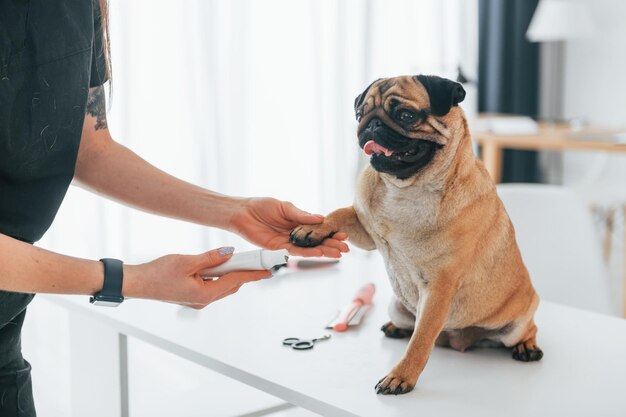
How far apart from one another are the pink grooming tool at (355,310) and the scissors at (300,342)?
5 centimetres

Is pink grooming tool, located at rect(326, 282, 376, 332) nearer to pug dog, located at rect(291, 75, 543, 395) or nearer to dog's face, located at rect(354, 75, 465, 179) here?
pug dog, located at rect(291, 75, 543, 395)

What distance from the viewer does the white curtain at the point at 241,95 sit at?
2582mm

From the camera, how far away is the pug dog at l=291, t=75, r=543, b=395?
985mm

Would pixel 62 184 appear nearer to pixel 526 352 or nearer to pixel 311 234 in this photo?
pixel 311 234

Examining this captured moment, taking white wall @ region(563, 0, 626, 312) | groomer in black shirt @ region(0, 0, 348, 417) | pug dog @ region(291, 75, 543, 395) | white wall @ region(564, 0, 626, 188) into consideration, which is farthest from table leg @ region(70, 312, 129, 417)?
white wall @ region(564, 0, 626, 188)

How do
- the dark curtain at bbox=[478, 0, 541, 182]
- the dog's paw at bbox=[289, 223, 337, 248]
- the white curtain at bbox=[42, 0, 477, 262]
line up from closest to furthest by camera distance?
the dog's paw at bbox=[289, 223, 337, 248], the white curtain at bbox=[42, 0, 477, 262], the dark curtain at bbox=[478, 0, 541, 182]

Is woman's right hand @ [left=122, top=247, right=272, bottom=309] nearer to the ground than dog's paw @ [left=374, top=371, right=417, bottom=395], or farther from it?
farther from it

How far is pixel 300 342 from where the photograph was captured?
1.12m

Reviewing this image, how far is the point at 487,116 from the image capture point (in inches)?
158

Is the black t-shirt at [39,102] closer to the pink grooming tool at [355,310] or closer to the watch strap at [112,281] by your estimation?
the watch strap at [112,281]

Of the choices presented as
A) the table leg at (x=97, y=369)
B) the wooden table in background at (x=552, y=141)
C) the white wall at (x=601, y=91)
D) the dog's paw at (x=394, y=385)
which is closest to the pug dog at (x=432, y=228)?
the dog's paw at (x=394, y=385)

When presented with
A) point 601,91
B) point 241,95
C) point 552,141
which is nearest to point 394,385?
point 241,95

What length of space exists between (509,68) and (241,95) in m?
1.89

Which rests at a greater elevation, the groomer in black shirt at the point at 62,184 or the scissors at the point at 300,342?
the groomer in black shirt at the point at 62,184
